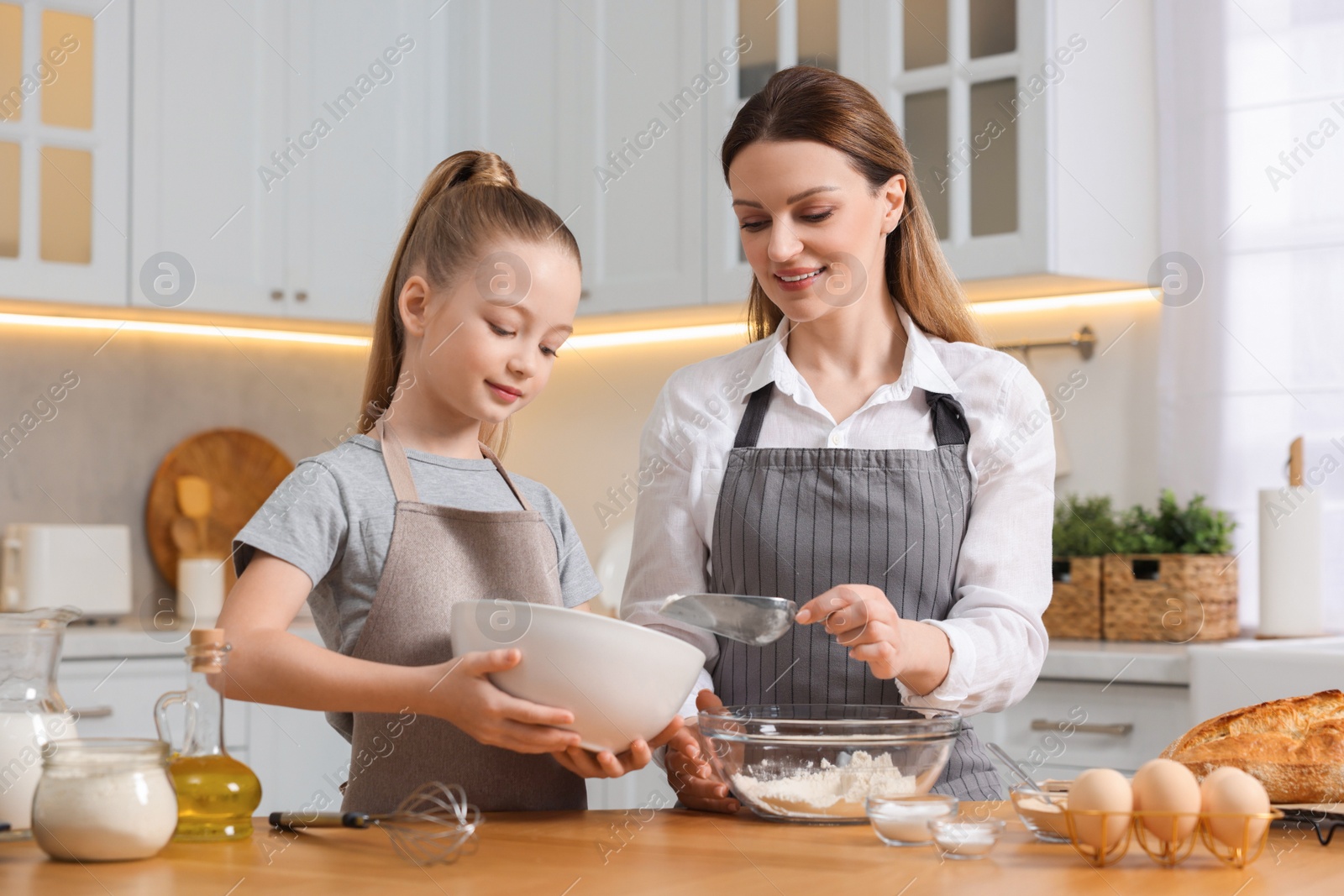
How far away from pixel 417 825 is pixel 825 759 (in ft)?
1.00

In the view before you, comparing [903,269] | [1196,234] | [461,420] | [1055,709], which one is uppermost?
[1196,234]

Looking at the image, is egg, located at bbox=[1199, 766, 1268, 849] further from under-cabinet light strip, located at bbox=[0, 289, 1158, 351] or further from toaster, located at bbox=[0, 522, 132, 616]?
toaster, located at bbox=[0, 522, 132, 616]

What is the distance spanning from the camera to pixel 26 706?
90 centimetres

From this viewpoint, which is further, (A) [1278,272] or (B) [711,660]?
(A) [1278,272]

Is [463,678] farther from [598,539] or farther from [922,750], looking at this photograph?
[598,539]

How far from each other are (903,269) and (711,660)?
50 centimetres

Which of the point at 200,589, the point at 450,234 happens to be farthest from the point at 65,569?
the point at 450,234

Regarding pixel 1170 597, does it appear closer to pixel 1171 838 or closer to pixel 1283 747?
pixel 1283 747

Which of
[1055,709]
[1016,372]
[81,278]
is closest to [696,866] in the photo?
[1016,372]

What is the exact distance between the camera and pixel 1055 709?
227 cm

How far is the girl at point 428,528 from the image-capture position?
1.04m

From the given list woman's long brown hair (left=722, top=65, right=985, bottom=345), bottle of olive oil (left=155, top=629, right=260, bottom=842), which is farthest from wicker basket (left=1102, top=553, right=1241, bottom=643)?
bottle of olive oil (left=155, top=629, right=260, bottom=842)

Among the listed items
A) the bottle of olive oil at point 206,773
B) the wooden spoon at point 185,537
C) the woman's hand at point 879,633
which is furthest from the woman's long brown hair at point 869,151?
the wooden spoon at point 185,537

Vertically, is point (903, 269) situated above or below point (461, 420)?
above
